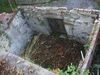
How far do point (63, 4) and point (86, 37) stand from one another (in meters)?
2.74

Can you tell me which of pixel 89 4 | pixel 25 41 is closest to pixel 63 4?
pixel 89 4

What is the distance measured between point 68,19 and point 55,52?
1.38 metres

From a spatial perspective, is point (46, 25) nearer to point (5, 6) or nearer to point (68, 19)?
point (68, 19)

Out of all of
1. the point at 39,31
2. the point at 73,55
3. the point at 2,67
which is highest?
the point at 2,67

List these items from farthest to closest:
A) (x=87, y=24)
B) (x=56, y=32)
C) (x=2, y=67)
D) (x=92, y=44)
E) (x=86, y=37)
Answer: (x=56, y=32)
(x=86, y=37)
(x=87, y=24)
(x=92, y=44)
(x=2, y=67)

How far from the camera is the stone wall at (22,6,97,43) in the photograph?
6.96m

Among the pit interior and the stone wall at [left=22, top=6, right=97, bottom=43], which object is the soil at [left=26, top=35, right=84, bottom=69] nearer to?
the pit interior

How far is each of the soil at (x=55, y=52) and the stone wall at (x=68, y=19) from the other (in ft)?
1.09

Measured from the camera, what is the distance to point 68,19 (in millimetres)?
7238

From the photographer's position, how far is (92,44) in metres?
6.17

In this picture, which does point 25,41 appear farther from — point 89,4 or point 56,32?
point 89,4

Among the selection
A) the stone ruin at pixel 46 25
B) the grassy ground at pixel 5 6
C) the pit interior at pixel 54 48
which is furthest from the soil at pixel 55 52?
the grassy ground at pixel 5 6

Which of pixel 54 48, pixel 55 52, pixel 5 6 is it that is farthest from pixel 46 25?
pixel 5 6

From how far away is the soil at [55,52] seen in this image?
25.1ft
